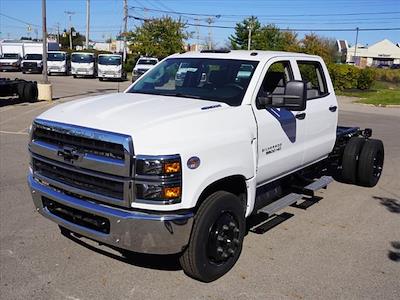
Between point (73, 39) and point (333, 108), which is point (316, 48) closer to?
point (333, 108)

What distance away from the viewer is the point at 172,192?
3543 mm

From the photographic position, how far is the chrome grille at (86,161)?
3.53m

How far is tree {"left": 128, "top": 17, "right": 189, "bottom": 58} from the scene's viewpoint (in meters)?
49.5

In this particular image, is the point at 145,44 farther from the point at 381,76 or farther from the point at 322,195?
the point at 322,195

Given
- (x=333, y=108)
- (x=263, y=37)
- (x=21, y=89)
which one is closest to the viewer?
(x=333, y=108)

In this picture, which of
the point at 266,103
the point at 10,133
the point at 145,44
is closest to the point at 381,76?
the point at 145,44

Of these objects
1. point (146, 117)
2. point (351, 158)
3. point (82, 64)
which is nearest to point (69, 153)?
point (146, 117)

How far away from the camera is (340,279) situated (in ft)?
13.9

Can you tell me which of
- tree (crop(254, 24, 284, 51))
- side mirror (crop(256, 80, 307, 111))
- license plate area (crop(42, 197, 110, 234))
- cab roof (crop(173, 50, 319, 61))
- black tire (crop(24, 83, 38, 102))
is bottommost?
black tire (crop(24, 83, 38, 102))

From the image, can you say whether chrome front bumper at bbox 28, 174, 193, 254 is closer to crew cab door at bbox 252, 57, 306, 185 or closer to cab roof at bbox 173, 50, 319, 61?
crew cab door at bbox 252, 57, 306, 185

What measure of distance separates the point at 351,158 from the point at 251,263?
343cm

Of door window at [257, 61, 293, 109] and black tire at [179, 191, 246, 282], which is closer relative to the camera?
black tire at [179, 191, 246, 282]

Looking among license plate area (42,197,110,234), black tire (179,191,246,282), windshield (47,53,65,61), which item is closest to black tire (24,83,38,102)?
license plate area (42,197,110,234)

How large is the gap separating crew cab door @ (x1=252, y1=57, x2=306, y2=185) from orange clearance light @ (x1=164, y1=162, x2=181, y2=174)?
124cm
